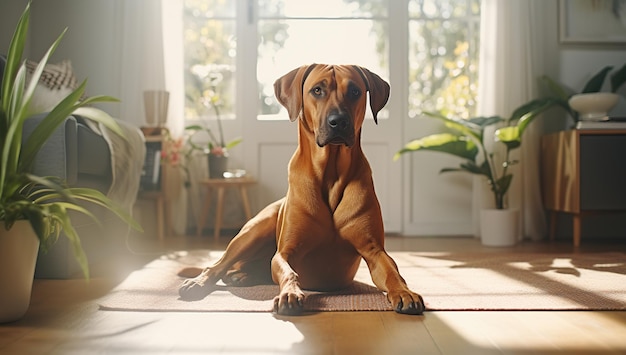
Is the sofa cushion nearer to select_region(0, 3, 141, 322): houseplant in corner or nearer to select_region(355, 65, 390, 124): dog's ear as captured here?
select_region(0, 3, 141, 322): houseplant in corner

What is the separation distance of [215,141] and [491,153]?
1784 mm

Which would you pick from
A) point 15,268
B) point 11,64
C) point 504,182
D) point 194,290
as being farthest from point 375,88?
point 504,182

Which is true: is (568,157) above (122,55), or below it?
below

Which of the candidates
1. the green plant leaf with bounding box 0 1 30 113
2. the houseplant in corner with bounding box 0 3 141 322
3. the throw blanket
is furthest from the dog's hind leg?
the throw blanket

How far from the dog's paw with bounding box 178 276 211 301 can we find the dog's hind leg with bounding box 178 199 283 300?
0.02 metres

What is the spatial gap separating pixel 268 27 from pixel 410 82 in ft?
3.41

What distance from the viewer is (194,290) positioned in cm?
182

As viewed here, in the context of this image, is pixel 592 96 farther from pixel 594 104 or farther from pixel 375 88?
pixel 375 88

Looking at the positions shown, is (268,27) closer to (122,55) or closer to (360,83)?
(122,55)

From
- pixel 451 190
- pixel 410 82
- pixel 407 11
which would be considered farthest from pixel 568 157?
pixel 407 11

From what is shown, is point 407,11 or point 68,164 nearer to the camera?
point 68,164

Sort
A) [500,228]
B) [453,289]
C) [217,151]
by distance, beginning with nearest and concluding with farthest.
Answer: [453,289] → [500,228] → [217,151]

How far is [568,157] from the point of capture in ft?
A: 11.8

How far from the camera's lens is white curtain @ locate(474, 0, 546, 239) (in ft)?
13.2
